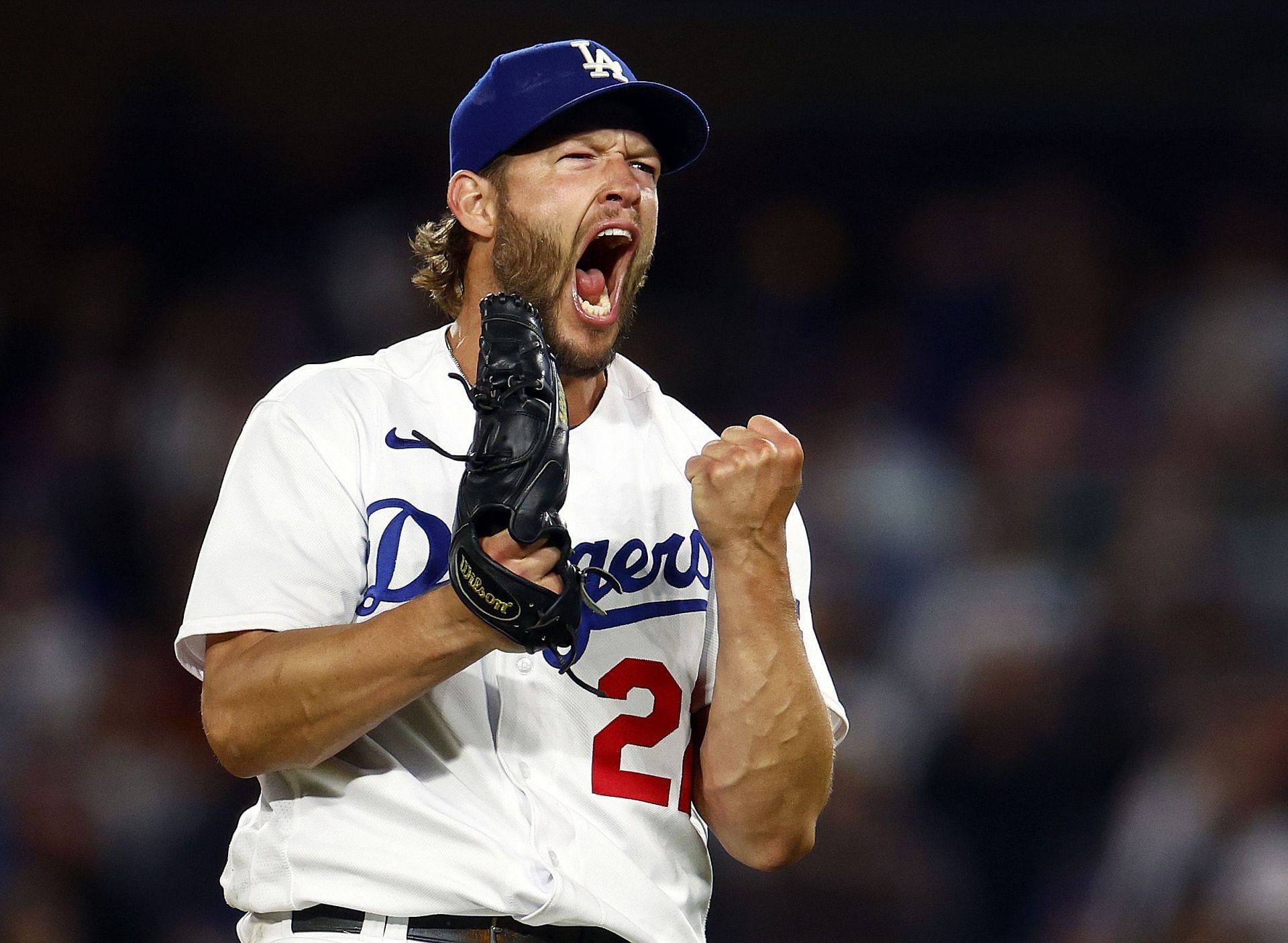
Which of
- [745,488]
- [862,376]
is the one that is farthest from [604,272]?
[862,376]

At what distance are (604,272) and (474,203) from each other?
25 centimetres

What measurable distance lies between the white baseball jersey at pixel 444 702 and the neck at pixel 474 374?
0.03 metres

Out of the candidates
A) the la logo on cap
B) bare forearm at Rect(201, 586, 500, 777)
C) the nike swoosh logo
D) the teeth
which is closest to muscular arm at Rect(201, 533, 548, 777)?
bare forearm at Rect(201, 586, 500, 777)

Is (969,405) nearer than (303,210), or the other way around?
(969,405)

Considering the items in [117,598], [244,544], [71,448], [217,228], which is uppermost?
[244,544]

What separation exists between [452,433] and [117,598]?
3.89m

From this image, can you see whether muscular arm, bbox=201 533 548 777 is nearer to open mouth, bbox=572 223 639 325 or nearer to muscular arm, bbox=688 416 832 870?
muscular arm, bbox=688 416 832 870

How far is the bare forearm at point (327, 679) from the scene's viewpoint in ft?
6.35

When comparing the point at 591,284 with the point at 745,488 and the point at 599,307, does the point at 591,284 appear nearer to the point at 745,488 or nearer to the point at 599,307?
the point at 599,307

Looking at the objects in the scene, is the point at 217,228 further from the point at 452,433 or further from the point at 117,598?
the point at 452,433

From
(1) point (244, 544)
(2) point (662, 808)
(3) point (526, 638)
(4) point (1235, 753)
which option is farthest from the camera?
(4) point (1235, 753)

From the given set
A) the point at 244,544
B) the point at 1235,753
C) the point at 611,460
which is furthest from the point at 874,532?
the point at 244,544

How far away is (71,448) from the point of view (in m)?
6.17

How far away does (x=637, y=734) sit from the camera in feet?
7.68
